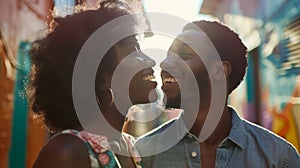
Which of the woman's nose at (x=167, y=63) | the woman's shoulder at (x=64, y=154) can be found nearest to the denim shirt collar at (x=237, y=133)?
the woman's nose at (x=167, y=63)

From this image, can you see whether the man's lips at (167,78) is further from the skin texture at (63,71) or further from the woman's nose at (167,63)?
the skin texture at (63,71)

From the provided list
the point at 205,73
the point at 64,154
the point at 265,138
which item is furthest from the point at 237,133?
the point at 64,154

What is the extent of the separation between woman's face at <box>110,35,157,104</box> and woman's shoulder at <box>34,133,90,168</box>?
0.37 metres

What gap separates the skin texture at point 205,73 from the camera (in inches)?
93.8

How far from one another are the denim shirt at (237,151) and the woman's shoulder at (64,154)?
2.79 ft

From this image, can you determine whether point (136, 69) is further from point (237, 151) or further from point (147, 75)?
point (237, 151)

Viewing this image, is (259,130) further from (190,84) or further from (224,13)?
(224,13)

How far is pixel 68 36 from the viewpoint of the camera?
166 cm

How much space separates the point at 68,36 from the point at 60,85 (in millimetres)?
161

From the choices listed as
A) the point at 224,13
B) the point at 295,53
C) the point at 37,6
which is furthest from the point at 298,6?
the point at 224,13

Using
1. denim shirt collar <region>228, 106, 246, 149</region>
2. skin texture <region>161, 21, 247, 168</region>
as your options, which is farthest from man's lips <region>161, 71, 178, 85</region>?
denim shirt collar <region>228, 106, 246, 149</region>

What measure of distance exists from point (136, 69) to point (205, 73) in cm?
67

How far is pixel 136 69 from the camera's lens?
1870 millimetres

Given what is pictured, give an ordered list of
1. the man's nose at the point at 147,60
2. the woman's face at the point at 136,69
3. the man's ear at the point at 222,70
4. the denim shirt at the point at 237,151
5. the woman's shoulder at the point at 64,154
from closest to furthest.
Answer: the woman's shoulder at the point at 64,154, the woman's face at the point at 136,69, the man's nose at the point at 147,60, the denim shirt at the point at 237,151, the man's ear at the point at 222,70
